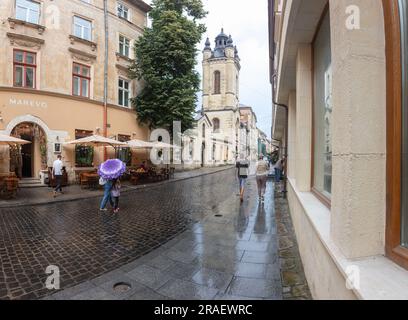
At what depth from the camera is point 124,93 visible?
1952 centimetres

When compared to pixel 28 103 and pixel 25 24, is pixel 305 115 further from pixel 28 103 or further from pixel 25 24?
pixel 25 24

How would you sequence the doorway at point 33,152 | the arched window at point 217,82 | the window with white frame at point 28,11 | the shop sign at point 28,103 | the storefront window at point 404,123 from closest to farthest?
1. the storefront window at point 404,123
2. the shop sign at point 28,103
3. the window with white frame at point 28,11
4. the doorway at point 33,152
5. the arched window at point 217,82

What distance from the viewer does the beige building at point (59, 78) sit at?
43.8 feet

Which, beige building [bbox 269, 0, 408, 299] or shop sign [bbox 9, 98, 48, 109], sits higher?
shop sign [bbox 9, 98, 48, 109]

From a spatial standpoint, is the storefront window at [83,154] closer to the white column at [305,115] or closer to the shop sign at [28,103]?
the shop sign at [28,103]

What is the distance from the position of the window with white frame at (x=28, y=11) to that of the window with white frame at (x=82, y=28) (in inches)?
84.2

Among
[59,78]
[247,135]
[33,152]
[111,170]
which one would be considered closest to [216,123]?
[247,135]

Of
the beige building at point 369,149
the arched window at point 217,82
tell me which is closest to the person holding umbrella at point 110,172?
the beige building at point 369,149

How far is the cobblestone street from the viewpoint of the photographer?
10.9 ft

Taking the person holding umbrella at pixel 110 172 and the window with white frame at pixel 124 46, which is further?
the window with white frame at pixel 124 46

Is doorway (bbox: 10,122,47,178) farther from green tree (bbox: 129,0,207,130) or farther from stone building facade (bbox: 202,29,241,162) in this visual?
stone building facade (bbox: 202,29,241,162)

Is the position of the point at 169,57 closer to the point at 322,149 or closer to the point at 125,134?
the point at 125,134

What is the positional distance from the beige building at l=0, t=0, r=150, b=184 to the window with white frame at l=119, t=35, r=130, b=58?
8 cm

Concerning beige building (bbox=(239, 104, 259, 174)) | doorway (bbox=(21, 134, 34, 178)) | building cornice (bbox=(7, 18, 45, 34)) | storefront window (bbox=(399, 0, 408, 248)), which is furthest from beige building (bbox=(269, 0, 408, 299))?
beige building (bbox=(239, 104, 259, 174))
